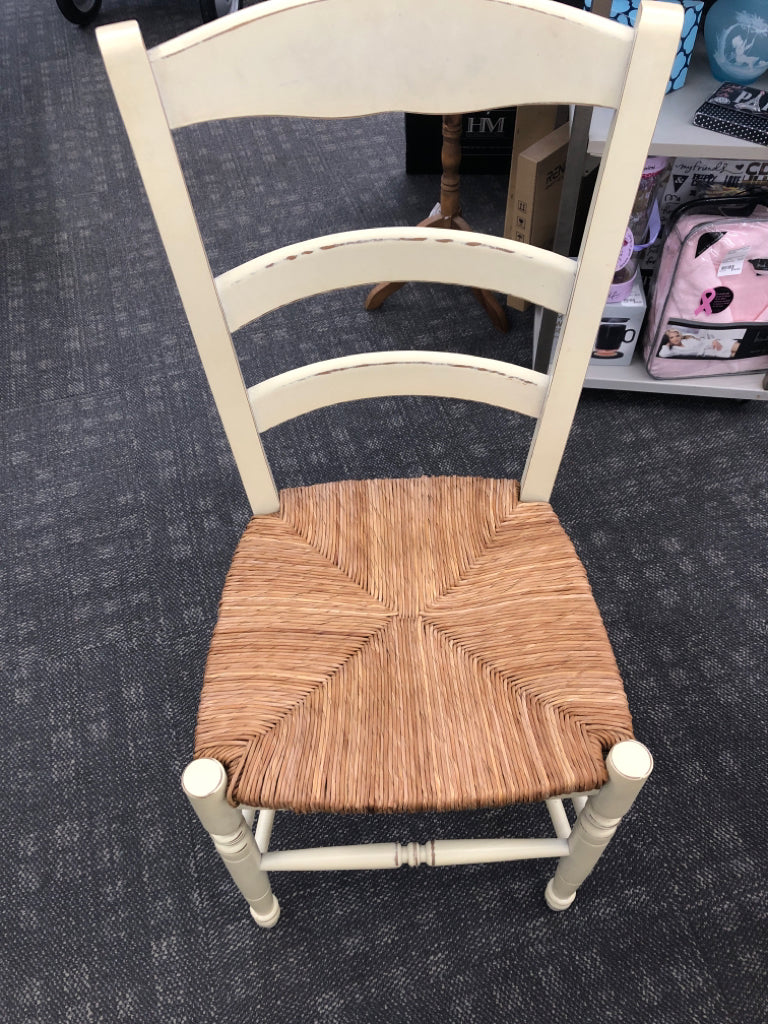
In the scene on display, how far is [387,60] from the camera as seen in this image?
599 mm

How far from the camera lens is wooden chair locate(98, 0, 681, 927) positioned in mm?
587

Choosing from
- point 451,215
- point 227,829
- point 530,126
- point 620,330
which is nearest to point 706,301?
point 620,330

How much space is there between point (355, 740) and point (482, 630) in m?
0.19

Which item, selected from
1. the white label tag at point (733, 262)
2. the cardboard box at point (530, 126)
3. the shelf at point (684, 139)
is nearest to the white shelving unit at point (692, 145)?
the shelf at point (684, 139)

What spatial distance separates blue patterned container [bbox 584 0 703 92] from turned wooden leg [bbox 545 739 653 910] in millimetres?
1141

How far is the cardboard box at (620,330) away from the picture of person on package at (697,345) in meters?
0.07

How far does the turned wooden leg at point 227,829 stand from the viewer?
27.3 inches

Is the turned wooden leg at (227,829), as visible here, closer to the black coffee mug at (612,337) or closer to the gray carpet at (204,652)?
the gray carpet at (204,652)

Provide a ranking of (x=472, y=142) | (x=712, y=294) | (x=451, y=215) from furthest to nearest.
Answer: (x=472, y=142) → (x=451, y=215) → (x=712, y=294)

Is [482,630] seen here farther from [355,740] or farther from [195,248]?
[195,248]

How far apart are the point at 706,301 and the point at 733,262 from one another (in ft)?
0.28

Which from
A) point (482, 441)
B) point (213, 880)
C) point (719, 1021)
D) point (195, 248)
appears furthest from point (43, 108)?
point (719, 1021)

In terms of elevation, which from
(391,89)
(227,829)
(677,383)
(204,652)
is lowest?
(204,652)

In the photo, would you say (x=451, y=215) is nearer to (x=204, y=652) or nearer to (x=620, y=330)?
(x=620, y=330)
